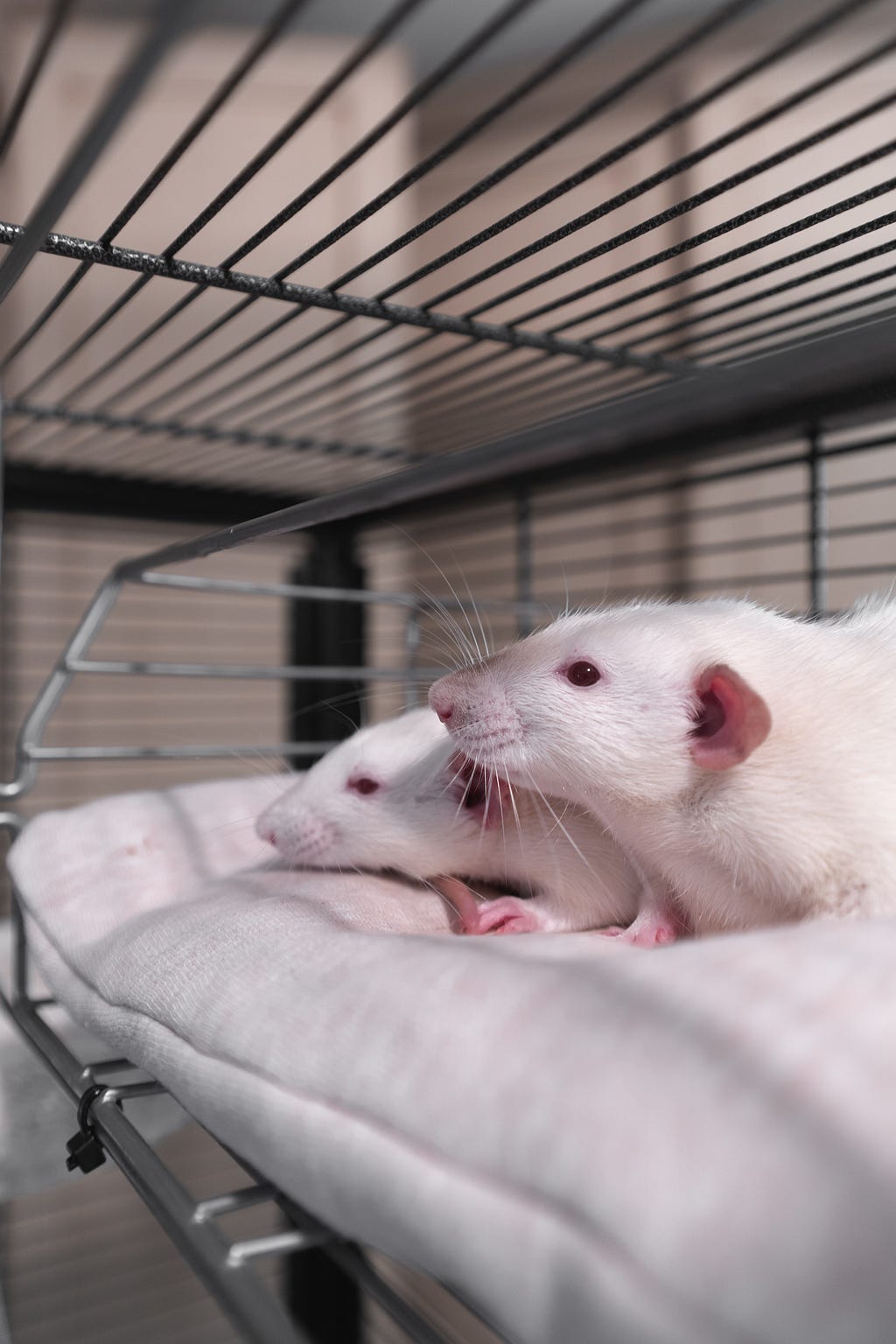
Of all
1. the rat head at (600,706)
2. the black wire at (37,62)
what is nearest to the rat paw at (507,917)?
the rat head at (600,706)

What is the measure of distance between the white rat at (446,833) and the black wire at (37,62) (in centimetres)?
43

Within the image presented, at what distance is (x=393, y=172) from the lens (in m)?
1.79

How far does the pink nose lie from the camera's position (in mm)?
612

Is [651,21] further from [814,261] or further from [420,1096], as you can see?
[420,1096]

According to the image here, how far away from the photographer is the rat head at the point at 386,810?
0.76m

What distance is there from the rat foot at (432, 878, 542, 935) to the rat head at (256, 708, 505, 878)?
0.06 m

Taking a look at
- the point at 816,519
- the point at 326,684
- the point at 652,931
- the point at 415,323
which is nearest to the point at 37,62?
the point at 415,323

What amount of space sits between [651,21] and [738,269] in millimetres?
367

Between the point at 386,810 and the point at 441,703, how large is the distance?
8.0 inches

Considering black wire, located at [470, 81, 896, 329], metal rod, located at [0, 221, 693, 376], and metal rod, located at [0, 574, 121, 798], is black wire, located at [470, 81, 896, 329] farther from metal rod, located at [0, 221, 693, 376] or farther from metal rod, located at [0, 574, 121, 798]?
metal rod, located at [0, 574, 121, 798]

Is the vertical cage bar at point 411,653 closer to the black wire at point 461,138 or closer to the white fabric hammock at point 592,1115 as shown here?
the black wire at point 461,138

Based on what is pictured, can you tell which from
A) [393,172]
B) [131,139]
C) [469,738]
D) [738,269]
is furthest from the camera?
[393,172]

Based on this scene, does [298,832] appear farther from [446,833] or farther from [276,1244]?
[276,1244]

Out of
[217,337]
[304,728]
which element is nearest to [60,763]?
[304,728]
